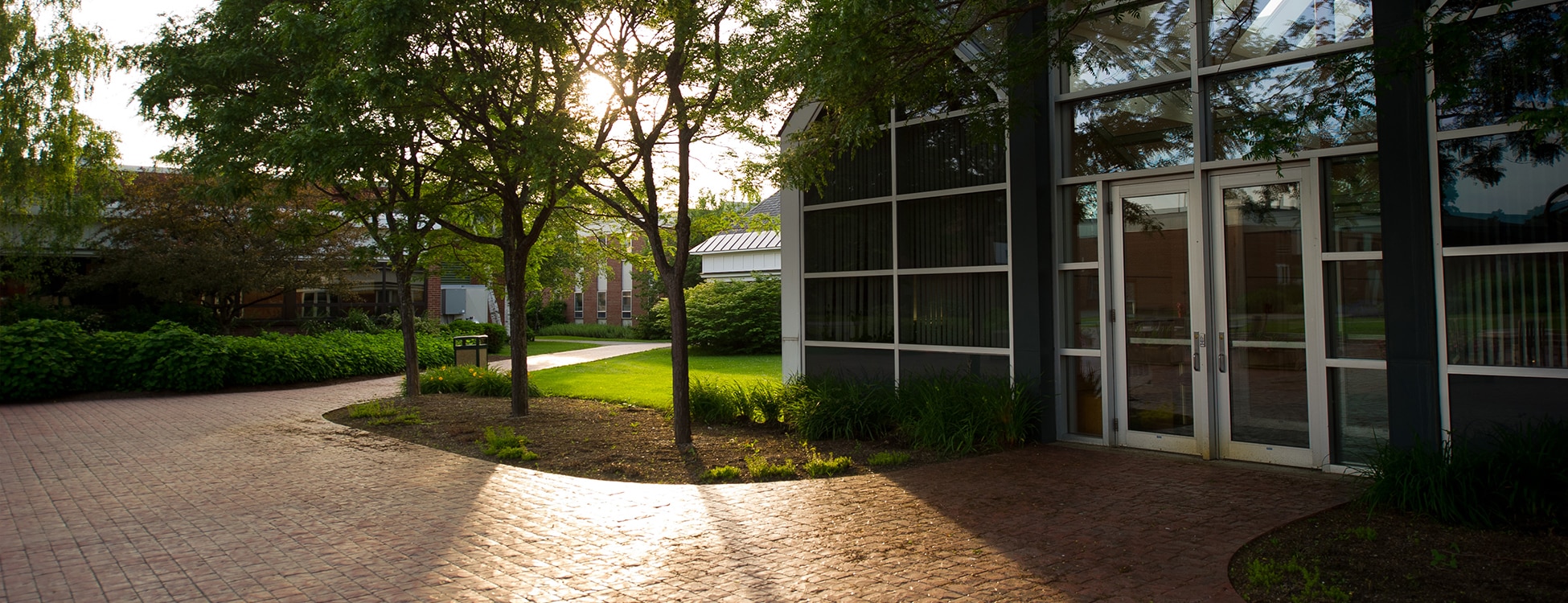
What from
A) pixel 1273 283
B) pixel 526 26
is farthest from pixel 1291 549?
pixel 526 26

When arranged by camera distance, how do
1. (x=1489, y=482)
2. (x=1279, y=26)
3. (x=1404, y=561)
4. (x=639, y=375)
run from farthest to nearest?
(x=639, y=375)
(x=1279, y=26)
(x=1489, y=482)
(x=1404, y=561)

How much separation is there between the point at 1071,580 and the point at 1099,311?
14.8 ft

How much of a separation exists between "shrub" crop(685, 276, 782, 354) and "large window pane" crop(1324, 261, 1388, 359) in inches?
715

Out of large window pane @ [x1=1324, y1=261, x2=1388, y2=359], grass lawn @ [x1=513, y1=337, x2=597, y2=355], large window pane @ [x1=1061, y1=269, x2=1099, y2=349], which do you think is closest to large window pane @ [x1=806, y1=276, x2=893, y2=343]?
large window pane @ [x1=1061, y1=269, x2=1099, y2=349]

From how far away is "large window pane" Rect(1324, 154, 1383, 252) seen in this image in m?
7.07

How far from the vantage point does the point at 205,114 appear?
36.8 ft

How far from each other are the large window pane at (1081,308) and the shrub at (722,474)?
143 inches

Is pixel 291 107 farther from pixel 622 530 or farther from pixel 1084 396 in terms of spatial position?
pixel 1084 396

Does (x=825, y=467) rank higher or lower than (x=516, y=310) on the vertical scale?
lower

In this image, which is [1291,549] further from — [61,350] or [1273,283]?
[61,350]

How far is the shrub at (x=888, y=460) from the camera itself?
26.8ft

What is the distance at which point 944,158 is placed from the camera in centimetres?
991

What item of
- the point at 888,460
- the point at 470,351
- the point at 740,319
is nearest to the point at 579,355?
the point at 740,319

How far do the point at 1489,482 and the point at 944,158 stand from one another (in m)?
5.81
